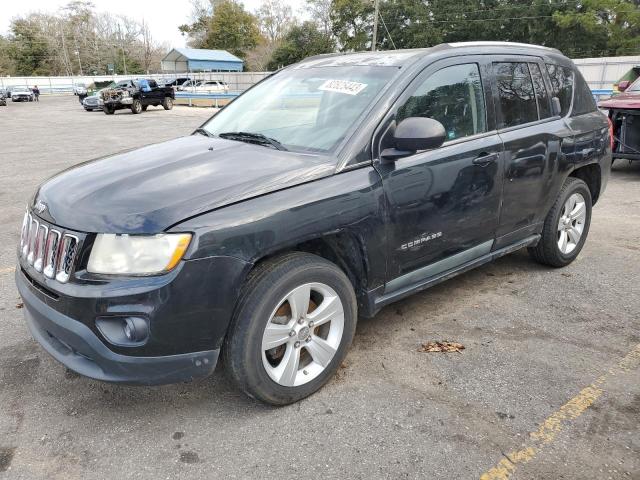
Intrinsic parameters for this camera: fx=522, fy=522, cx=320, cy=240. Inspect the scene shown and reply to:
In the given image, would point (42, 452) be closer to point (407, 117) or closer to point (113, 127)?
point (407, 117)

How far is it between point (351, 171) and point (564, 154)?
87.8 inches

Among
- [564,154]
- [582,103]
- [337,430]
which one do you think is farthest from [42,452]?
[582,103]

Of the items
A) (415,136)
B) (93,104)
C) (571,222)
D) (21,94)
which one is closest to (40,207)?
(415,136)

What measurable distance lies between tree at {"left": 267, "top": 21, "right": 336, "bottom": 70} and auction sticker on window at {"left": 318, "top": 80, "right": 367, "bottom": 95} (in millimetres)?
56286

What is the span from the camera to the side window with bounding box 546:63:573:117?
420cm

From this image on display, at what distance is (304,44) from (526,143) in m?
57.6

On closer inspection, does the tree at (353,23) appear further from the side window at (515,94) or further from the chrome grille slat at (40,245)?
the chrome grille slat at (40,245)

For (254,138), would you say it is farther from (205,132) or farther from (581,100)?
(581,100)

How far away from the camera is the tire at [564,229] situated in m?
4.30

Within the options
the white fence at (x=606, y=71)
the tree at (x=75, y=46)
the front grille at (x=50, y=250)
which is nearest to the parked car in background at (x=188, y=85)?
the white fence at (x=606, y=71)

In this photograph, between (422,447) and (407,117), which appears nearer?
(422,447)

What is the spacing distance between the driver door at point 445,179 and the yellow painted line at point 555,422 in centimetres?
108

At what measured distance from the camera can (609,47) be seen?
38.7 meters

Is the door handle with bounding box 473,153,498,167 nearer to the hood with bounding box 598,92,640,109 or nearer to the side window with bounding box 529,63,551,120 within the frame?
the side window with bounding box 529,63,551,120
